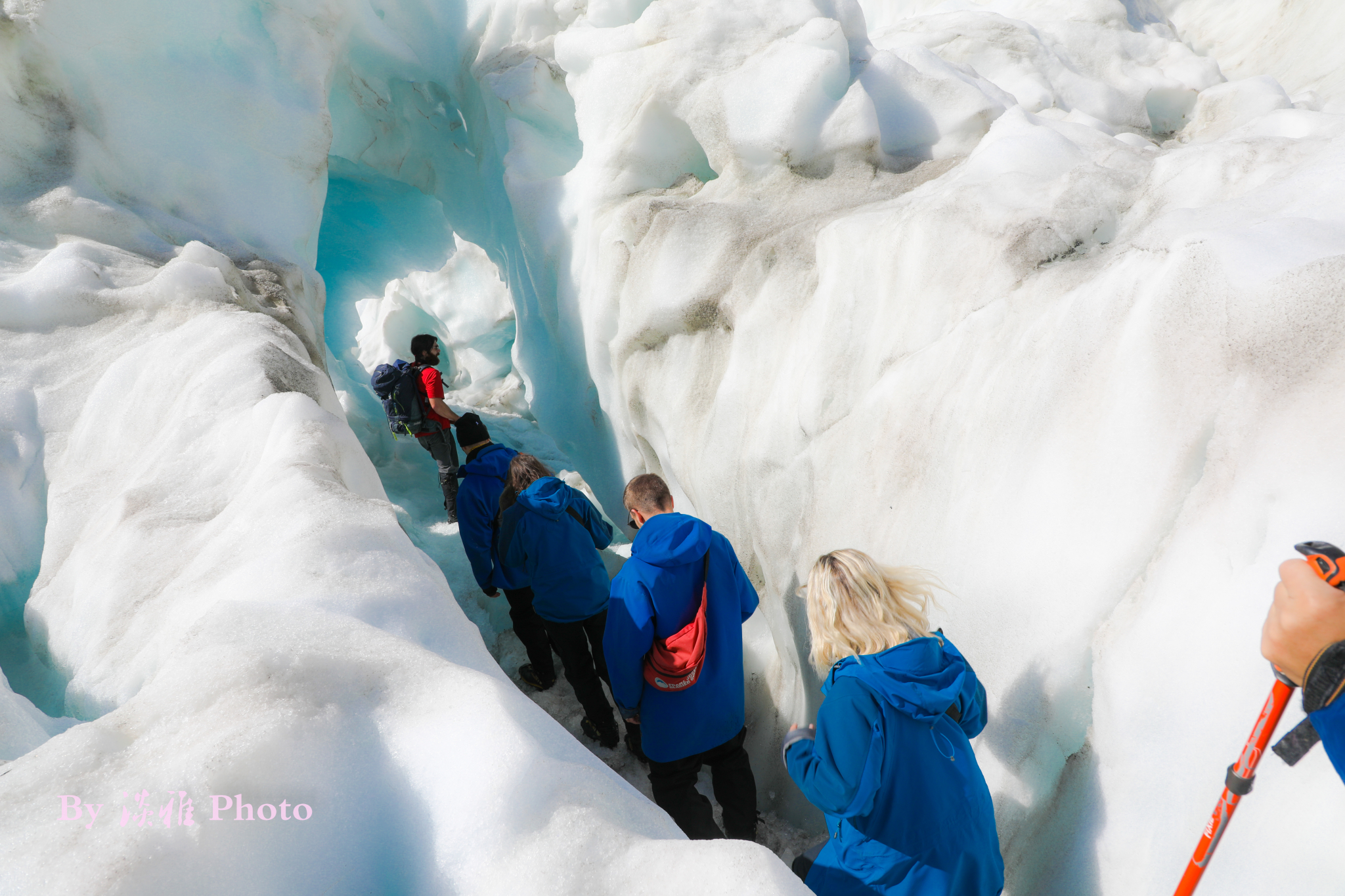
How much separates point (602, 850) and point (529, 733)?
0.74ft

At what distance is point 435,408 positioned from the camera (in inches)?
172

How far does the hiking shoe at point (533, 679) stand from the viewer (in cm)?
338

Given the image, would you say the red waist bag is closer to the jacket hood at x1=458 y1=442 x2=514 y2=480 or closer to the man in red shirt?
the jacket hood at x1=458 y1=442 x2=514 y2=480

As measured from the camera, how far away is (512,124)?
194 inches

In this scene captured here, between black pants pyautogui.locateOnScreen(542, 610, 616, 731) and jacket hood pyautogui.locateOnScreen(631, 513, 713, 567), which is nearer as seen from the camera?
jacket hood pyautogui.locateOnScreen(631, 513, 713, 567)

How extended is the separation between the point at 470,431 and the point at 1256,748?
9.66 ft

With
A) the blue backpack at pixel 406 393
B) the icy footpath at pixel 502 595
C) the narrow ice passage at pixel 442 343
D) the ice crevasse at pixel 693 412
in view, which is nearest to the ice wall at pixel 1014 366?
the ice crevasse at pixel 693 412

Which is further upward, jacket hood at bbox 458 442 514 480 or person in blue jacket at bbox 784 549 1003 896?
person in blue jacket at bbox 784 549 1003 896

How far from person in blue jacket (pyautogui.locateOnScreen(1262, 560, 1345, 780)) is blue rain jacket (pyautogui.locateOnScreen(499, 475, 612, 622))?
205cm

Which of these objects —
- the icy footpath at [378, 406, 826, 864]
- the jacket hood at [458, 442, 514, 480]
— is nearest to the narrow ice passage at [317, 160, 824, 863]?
the icy footpath at [378, 406, 826, 864]

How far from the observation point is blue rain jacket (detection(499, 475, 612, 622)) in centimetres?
258

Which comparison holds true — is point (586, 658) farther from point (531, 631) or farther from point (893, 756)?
point (893, 756)

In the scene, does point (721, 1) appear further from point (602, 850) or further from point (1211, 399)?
point (602, 850)

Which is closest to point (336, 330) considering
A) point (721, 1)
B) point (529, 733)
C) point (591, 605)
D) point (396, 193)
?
point (396, 193)
